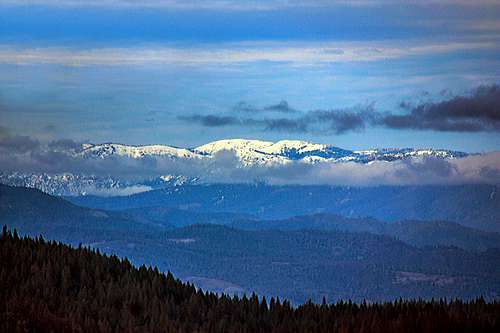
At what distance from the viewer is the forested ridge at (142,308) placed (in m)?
39.8

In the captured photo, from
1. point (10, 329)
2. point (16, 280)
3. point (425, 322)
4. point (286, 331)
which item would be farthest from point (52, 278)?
point (425, 322)

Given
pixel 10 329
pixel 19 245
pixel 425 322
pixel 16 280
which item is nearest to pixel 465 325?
pixel 425 322

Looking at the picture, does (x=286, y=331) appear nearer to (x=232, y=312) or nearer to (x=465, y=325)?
(x=232, y=312)

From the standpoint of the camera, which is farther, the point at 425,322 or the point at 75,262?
the point at 75,262

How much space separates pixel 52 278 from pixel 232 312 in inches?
366

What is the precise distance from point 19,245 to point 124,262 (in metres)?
5.85

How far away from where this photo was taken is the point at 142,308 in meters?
45.3

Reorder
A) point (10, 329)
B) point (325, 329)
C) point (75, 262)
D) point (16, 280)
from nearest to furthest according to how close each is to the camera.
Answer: point (10, 329) < point (325, 329) < point (16, 280) < point (75, 262)

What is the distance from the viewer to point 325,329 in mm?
40969

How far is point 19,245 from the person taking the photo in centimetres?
5162

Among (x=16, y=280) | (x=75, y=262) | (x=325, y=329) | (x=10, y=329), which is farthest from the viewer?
(x=75, y=262)

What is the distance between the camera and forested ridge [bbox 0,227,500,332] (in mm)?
39819

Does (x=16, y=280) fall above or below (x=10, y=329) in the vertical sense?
above

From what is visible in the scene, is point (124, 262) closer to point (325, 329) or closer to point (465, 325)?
point (325, 329)
